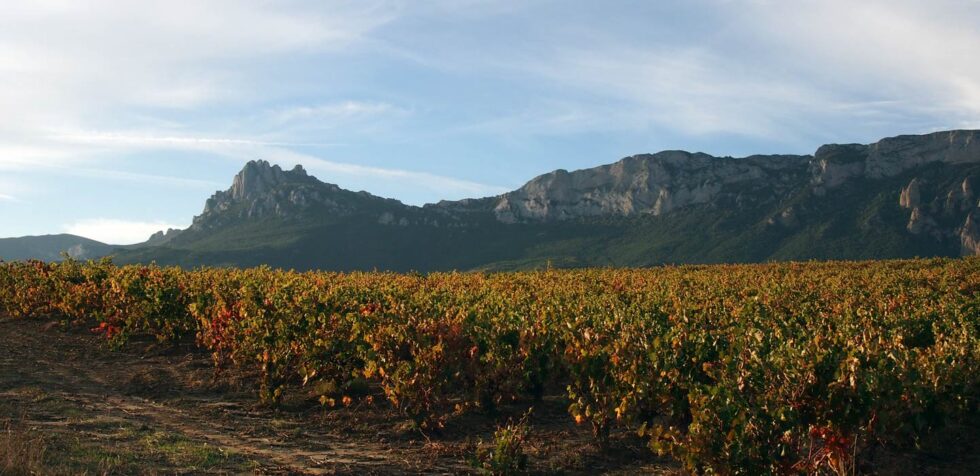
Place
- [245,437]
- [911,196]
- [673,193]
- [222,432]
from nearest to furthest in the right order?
[245,437] → [222,432] → [911,196] → [673,193]

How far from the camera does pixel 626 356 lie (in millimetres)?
7301

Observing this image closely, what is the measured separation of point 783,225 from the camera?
117 meters

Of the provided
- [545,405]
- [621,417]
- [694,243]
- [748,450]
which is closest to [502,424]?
[545,405]

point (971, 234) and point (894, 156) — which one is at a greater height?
point (894, 156)

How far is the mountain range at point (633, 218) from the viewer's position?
10862 cm

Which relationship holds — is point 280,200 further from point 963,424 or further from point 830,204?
point 963,424

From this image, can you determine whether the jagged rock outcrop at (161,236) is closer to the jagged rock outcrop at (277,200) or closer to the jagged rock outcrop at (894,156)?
the jagged rock outcrop at (277,200)

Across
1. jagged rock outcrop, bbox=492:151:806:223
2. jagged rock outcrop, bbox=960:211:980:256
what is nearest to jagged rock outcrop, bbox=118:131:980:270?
jagged rock outcrop, bbox=960:211:980:256

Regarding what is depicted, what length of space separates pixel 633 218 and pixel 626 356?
482 feet

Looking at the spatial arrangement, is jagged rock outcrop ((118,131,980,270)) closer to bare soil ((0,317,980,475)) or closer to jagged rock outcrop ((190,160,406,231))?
jagged rock outcrop ((190,160,406,231))

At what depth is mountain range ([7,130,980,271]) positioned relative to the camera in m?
109

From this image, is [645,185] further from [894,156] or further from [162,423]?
[162,423]

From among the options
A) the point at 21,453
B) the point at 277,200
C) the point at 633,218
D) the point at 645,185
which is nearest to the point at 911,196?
the point at 633,218

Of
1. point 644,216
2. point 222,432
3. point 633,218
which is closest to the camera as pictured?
point 222,432
